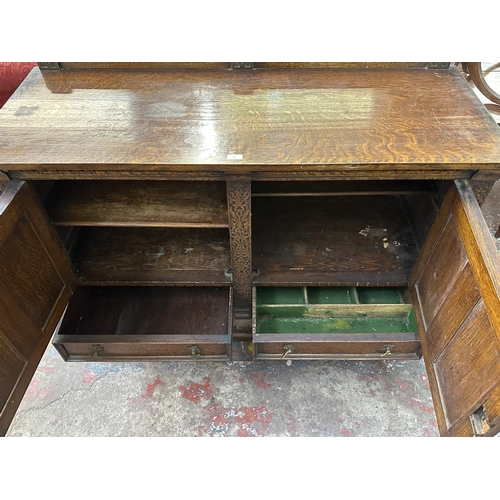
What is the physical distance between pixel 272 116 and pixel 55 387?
3.85 feet

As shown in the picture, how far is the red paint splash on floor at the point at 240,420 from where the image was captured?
1.24m

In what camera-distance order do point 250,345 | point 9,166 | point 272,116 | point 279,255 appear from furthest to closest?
point 250,345
point 279,255
point 272,116
point 9,166

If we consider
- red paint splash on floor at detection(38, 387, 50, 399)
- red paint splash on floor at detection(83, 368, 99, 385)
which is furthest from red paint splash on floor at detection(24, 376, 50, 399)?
red paint splash on floor at detection(83, 368, 99, 385)

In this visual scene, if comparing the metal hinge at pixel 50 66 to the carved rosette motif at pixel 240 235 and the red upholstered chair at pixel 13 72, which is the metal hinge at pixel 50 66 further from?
the carved rosette motif at pixel 240 235

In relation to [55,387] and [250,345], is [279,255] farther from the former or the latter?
[55,387]

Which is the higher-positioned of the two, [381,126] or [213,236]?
[381,126]

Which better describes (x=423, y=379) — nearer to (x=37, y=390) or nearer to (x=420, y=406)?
(x=420, y=406)

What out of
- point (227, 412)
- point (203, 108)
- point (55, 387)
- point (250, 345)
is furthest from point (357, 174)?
point (55, 387)

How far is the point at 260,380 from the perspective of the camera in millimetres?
1354

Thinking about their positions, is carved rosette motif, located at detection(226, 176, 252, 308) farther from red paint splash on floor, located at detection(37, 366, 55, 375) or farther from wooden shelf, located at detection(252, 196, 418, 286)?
red paint splash on floor, located at detection(37, 366, 55, 375)

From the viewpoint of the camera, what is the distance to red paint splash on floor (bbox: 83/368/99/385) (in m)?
1.36

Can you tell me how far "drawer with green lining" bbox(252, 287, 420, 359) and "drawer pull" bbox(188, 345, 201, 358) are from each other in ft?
0.57

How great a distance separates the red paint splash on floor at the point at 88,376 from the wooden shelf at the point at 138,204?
0.63 m

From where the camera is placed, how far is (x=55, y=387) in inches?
52.9
